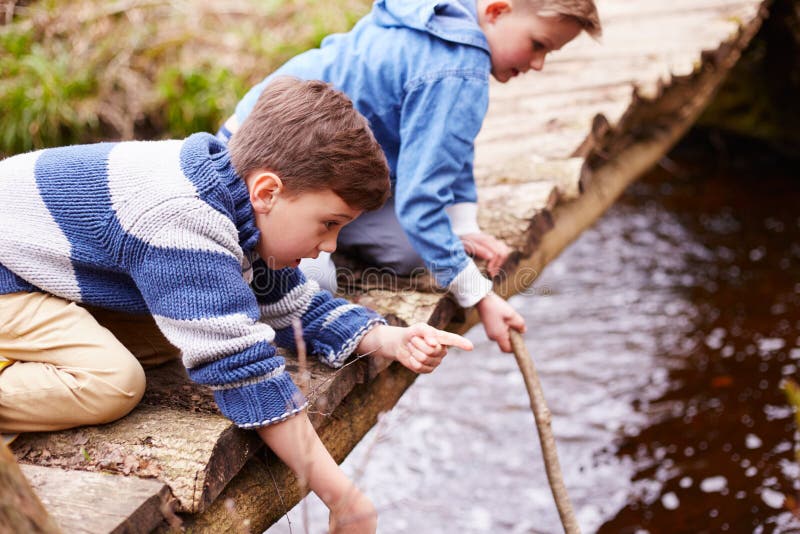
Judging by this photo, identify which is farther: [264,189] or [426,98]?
[426,98]

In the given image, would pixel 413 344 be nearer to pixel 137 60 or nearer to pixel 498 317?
pixel 498 317

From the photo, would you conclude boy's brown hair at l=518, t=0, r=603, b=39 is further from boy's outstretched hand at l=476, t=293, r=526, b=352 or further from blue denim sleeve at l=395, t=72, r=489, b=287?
boy's outstretched hand at l=476, t=293, r=526, b=352

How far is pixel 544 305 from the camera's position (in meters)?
4.58

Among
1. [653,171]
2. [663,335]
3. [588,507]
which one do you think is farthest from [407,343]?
[653,171]

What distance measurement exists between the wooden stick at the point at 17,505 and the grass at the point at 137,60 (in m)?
3.67

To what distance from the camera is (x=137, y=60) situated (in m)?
4.95

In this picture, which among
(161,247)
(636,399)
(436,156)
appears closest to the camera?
(161,247)

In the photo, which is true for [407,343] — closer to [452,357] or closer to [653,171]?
[452,357]

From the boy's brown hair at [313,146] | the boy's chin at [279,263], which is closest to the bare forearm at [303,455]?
the boy's chin at [279,263]

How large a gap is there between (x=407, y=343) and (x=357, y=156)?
0.46 meters

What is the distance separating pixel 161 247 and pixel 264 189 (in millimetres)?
266

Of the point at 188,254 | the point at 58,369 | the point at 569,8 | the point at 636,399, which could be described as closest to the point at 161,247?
the point at 188,254

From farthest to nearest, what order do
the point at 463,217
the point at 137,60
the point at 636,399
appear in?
the point at 137,60 < the point at 636,399 < the point at 463,217

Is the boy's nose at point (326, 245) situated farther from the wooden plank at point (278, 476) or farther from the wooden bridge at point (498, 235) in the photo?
the wooden plank at point (278, 476)
